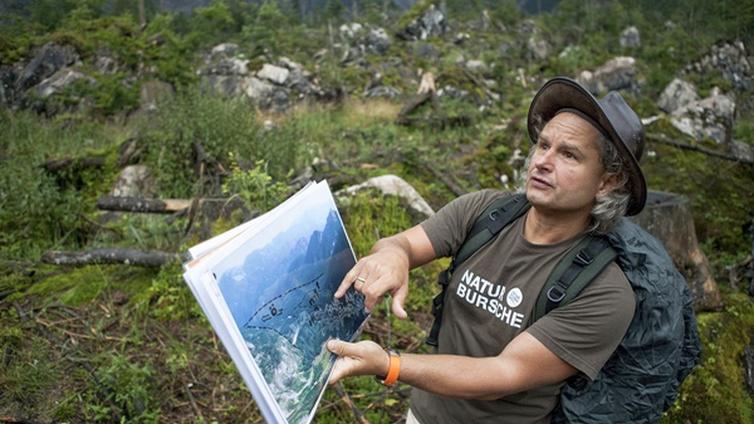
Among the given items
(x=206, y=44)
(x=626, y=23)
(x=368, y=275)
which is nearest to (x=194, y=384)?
(x=368, y=275)

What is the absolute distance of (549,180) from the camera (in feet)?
5.33

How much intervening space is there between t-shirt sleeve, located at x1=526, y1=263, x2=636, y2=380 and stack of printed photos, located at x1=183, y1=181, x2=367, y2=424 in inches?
23.7

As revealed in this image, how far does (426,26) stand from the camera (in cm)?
3266

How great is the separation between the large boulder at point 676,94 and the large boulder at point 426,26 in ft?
49.1

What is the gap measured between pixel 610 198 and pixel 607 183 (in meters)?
0.06

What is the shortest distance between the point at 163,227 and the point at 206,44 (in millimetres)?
16600

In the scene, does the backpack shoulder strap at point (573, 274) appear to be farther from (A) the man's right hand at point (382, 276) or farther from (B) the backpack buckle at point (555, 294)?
(A) the man's right hand at point (382, 276)

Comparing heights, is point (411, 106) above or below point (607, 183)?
below

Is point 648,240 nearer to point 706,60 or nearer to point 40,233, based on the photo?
point 40,233

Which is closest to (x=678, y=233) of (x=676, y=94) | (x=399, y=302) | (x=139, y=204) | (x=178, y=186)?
(x=399, y=302)

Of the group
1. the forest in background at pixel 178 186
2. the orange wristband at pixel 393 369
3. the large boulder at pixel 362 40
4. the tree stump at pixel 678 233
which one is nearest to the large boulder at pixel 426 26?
the large boulder at pixel 362 40

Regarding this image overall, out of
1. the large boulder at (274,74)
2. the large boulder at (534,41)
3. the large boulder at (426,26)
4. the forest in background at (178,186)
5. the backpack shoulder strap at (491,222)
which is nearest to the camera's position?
the backpack shoulder strap at (491,222)

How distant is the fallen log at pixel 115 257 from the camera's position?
3.79 m

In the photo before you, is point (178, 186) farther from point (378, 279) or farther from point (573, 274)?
point (573, 274)
